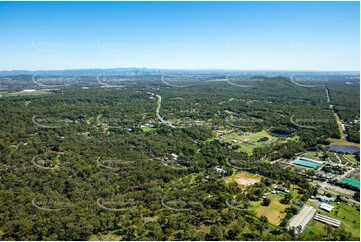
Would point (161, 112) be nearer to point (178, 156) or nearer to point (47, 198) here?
point (178, 156)

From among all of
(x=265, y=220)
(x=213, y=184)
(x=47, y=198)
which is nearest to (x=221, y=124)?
(x=213, y=184)

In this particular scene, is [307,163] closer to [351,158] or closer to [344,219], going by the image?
[351,158]

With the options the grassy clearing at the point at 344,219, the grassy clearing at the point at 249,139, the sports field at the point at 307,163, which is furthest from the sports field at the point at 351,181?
the grassy clearing at the point at 249,139

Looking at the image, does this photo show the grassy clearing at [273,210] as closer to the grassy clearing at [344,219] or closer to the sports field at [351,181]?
the grassy clearing at [344,219]

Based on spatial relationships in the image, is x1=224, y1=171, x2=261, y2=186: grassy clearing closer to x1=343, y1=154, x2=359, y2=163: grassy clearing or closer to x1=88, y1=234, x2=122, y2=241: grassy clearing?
x1=88, y1=234, x2=122, y2=241: grassy clearing

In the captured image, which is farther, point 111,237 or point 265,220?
point 265,220

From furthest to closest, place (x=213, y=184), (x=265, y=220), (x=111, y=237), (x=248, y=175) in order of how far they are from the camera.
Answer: (x=248, y=175), (x=213, y=184), (x=265, y=220), (x=111, y=237)

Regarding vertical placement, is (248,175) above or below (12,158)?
below

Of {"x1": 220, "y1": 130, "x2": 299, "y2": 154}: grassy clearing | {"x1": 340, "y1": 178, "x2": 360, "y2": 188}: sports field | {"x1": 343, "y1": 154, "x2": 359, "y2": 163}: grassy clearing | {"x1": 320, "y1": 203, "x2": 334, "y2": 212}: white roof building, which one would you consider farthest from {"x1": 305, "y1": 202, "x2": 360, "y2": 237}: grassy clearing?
{"x1": 220, "y1": 130, "x2": 299, "y2": 154}: grassy clearing
